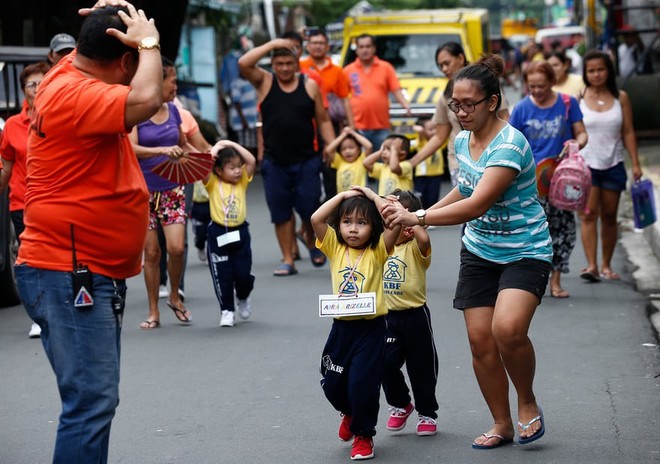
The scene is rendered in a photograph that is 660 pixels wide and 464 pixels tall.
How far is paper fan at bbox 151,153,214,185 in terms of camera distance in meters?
9.13

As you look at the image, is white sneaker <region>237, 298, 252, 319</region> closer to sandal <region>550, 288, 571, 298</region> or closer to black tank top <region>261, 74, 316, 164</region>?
sandal <region>550, 288, 571, 298</region>

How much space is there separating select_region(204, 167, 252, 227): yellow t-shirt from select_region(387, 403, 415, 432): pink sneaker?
348 centimetres

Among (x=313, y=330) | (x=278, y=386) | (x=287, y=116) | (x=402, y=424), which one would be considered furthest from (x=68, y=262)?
(x=287, y=116)

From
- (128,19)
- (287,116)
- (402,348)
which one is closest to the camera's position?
(128,19)

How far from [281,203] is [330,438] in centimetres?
600

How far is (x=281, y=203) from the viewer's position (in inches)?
484

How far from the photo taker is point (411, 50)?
20.8m

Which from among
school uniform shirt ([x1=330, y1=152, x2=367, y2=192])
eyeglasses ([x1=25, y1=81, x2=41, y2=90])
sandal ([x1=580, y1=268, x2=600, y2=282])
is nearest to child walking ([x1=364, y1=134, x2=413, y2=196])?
school uniform shirt ([x1=330, y1=152, x2=367, y2=192])

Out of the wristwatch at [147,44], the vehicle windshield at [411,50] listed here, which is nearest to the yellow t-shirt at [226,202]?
the wristwatch at [147,44]

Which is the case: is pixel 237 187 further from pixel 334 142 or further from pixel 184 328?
pixel 334 142

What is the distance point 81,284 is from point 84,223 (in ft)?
0.73

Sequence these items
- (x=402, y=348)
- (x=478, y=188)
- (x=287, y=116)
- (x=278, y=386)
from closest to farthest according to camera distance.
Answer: (x=478, y=188), (x=402, y=348), (x=278, y=386), (x=287, y=116)

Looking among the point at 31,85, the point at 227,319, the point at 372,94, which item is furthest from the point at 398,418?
Answer: the point at 372,94

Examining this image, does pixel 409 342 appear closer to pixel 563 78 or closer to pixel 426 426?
pixel 426 426
